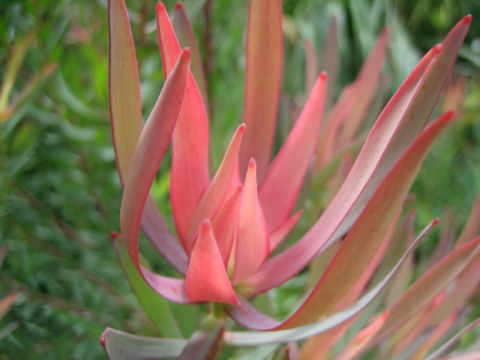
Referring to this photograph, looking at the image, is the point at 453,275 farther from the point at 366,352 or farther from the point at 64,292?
the point at 64,292

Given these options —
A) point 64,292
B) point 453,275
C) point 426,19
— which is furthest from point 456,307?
point 426,19

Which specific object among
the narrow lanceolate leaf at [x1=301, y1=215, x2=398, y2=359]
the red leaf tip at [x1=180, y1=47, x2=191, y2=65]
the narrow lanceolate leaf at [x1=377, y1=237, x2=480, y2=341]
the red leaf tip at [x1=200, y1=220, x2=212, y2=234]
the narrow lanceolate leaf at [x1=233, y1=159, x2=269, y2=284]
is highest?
the red leaf tip at [x1=180, y1=47, x2=191, y2=65]

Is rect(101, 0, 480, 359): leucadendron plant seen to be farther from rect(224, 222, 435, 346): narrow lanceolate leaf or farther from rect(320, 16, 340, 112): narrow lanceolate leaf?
rect(320, 16, 340, 112): narrow lanceolate leaf

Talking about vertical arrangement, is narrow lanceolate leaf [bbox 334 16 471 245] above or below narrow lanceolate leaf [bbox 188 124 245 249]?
above

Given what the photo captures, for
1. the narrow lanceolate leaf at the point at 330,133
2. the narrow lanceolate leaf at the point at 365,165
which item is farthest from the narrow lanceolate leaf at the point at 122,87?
the narrow lanceolate leaf at the point at 330,133

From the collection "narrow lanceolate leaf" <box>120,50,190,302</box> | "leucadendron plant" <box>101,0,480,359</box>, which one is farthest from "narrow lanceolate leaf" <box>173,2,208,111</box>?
"narrow lanceolate leaf" <box>120,50,190,302</box>

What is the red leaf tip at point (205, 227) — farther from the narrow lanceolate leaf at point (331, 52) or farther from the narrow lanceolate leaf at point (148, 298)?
the narrow lanceolate leaf at point (331, 52)

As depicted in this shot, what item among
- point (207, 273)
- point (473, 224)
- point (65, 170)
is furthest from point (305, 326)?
point (65, 170)
